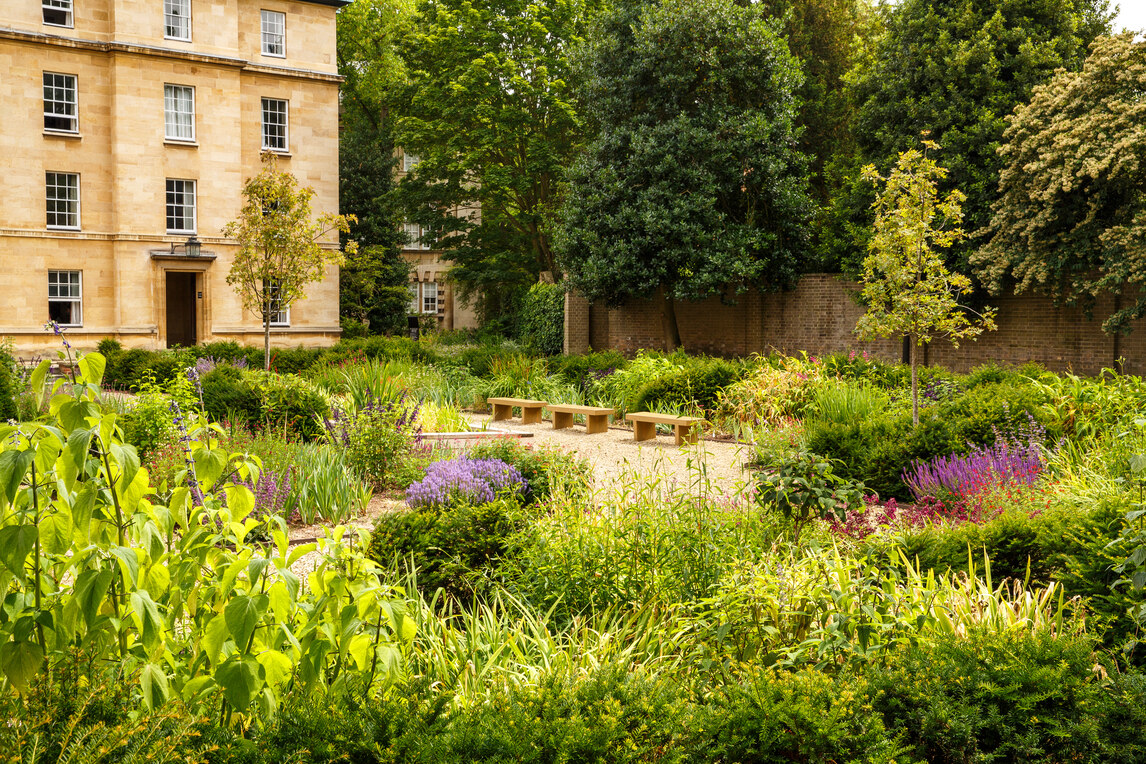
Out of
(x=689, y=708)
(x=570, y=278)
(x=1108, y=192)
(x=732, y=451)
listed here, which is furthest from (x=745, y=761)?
(x=570, y=278)

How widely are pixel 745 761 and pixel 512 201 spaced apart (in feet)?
89.5

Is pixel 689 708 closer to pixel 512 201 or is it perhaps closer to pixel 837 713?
pixel 837 713

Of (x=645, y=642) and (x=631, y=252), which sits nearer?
(x=645, y=642)

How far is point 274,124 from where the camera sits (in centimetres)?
2773

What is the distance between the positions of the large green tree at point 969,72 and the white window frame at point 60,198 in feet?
68.7

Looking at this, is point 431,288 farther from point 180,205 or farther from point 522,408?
point 522,408

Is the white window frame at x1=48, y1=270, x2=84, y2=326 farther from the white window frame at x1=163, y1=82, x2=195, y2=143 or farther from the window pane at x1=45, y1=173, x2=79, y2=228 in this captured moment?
the white window frame at x1=163, y1=82, x2=195, y2=143

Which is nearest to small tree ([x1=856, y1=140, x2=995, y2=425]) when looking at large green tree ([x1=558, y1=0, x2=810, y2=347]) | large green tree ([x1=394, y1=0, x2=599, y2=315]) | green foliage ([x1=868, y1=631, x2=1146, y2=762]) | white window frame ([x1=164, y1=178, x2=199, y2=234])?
green foliage ([x1=868, y1=631, x2=1146, y2=762])

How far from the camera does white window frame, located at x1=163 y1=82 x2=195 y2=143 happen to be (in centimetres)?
2558

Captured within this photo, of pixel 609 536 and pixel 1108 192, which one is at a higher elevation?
pixel 1108 192

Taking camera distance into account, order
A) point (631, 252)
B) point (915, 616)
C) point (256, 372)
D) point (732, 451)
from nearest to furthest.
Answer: point (915, 616)
point (732, 451)
point (256, 372)
point (631, 252)

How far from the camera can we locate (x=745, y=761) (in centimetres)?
271

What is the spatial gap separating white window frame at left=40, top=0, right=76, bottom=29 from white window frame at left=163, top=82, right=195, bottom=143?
2764 millimetres

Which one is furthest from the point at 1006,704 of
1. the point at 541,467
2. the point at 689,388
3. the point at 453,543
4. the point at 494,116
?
the point at 494,116
